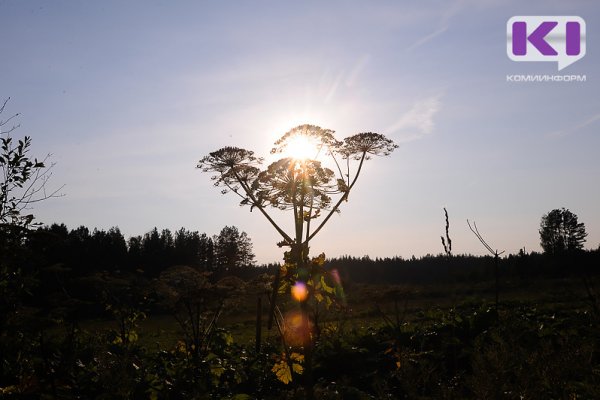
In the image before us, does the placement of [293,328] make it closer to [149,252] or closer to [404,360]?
[404,360]

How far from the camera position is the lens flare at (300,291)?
6.64 metres

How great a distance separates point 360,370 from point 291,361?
3989 millimetres

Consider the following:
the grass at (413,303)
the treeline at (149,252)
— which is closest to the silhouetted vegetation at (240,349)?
the grass at (413,303)

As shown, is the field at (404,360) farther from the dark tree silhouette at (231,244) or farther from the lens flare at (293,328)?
the dark tree silhouette at (231,244)

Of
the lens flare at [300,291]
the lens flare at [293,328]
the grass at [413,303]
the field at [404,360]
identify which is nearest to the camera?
the field at [404,360]

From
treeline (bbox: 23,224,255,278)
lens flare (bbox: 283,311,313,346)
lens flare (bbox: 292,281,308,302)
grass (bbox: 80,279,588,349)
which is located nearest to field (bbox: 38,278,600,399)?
lens flare (bbox: 283,311,313,346)

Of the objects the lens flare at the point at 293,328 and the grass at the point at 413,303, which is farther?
the grass at the point at 413,303

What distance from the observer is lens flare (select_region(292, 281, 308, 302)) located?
664 cm

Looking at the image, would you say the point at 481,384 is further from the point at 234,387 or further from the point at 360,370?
the point at 360,370

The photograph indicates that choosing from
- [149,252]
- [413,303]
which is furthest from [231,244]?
[413,303]

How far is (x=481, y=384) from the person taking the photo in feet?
11.1

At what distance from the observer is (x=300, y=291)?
6.87 metres

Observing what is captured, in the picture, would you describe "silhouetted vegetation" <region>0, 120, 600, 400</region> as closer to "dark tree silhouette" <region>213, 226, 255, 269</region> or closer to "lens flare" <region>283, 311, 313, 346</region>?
"lens flare" <region>283, 311, 313, 346</region>

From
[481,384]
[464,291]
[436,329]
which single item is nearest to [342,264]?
[464,291]
